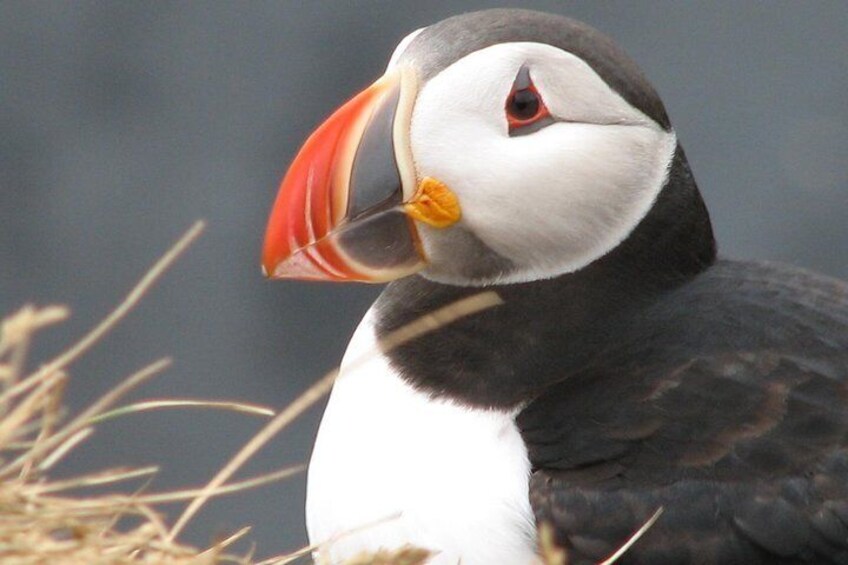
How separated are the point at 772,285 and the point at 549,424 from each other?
64 centimetres

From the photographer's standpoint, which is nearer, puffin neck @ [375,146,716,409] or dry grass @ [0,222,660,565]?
dry grass @ [0,222,660,565]

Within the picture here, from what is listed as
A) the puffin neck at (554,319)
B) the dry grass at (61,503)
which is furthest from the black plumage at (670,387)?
the dry grass at (61,503)

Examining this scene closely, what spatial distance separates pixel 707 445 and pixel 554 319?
501mm

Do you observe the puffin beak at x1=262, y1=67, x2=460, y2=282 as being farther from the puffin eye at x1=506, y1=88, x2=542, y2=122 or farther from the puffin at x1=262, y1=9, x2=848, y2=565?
the puffin eye at x1=506, y1=88, x2=542, y2=122

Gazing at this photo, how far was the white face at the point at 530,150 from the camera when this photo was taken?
409cm

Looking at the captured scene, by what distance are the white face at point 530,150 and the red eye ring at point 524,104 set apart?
11 mm

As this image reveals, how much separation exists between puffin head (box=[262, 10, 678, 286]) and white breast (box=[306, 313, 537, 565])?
0.27 meters

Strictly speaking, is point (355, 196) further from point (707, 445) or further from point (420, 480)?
point (707, 445)

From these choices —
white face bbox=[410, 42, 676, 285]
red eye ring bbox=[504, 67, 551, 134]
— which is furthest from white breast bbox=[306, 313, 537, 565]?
red eye ring bbox=[504, 67, 551, 134]

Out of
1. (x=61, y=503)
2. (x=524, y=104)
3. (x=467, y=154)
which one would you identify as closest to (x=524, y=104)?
(x=524, y=104)

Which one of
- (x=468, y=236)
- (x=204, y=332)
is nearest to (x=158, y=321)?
(x=204, y=332)

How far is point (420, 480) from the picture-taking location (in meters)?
4.03

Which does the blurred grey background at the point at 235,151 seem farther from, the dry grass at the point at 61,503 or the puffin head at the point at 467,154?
the dry grass at the point at 61,503

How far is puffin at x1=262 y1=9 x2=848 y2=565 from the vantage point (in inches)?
153
